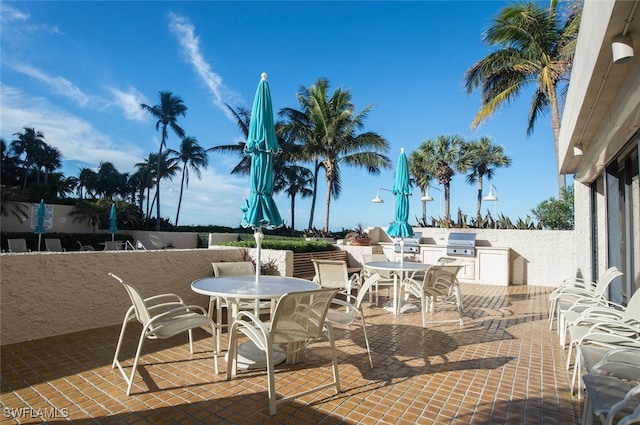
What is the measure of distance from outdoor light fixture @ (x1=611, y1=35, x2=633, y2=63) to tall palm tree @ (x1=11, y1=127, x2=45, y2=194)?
140ft

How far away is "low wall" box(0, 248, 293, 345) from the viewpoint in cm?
393

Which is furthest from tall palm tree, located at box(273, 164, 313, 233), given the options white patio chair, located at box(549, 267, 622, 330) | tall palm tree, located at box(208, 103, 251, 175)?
white patio chair, located at box(549, 267, 622, 330)

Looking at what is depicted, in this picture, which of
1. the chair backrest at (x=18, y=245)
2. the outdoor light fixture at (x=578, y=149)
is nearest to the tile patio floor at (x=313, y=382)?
the outdoor light fixture at (x=578, y=149)

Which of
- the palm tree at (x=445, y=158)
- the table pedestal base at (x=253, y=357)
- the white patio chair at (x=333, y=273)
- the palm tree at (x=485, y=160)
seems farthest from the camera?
the palm tree at (x=485, y=160)

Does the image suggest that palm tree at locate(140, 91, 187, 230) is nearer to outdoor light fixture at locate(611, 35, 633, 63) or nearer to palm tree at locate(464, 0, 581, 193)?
palm tree at locate(464, 0, 581, 193)

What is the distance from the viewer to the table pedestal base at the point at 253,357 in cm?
341

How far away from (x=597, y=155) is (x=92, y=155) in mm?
40266

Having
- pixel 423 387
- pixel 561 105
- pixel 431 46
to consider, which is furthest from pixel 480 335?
pixel 561 105

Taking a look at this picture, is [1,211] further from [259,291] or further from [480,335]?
[480,335]

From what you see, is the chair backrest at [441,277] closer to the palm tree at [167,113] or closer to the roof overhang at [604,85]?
the roof overhang at [604,85]

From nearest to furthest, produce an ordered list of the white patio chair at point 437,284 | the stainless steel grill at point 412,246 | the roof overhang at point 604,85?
the roof overhang at point 604,85, the white patio chair at point 437,284, the stainless steel grill at point 412,246

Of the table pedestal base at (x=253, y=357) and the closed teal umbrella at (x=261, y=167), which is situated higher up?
the closed teal umbrella at (x=261, y=167)

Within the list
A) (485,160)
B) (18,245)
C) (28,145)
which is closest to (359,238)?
(18,245)

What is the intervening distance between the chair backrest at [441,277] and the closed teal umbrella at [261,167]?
2463 mm
